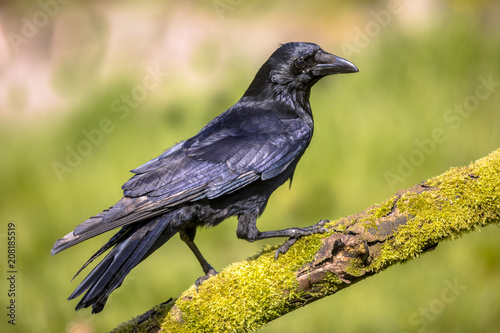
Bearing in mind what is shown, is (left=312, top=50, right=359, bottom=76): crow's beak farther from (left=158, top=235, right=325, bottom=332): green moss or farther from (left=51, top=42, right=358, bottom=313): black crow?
(left=158, top=235, right=325, bottom=332): green moss

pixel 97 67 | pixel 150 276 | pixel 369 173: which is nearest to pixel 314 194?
pixel 369 173

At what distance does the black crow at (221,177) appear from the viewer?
2.99 m

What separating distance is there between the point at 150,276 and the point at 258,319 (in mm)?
2319

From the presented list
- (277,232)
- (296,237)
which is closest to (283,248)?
(296,237)

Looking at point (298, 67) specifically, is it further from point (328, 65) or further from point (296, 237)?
point (296, 237)

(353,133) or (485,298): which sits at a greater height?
(353,133)

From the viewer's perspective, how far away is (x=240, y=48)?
7312 millimetres

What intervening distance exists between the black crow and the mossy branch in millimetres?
227

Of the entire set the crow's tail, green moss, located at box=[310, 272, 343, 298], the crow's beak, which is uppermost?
the crow's beak

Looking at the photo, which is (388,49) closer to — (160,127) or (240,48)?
(240,48)

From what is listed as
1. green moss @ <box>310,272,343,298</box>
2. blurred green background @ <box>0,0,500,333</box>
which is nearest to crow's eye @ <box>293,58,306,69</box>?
green moss @ <box>310,272,343,298</box>

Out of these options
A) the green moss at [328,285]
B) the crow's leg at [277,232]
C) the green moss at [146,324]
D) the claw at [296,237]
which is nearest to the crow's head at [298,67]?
the crow's leg at [277,232]

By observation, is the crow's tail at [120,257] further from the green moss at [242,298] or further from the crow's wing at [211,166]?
the green moss at [242,298]

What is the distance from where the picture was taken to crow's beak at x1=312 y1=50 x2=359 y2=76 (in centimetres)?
395
